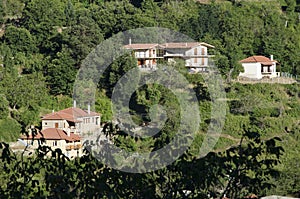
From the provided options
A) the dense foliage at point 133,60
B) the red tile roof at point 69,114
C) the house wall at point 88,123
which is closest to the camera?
the house wall at point 88,123

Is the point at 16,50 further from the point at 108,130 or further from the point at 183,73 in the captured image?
the point at 108,130

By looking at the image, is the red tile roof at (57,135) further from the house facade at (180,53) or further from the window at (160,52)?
the window at (160,52)

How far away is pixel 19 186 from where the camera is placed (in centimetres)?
305

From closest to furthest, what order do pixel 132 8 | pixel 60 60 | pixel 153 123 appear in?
pixel 153 123 < pixel 60 60 < pixel 132 8

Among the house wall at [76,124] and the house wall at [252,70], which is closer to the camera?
the house wall at [76,124]

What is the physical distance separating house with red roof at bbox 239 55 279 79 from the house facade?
0.99 metres

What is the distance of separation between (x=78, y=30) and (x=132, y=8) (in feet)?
7.35

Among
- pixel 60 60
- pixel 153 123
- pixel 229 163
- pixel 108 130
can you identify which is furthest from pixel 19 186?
pixel 60 60

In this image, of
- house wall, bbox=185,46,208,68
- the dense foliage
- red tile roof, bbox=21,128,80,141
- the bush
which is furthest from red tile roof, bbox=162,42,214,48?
the bush

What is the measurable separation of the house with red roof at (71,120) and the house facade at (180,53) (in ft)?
9.57

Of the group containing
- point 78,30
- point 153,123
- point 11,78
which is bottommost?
point 153,123

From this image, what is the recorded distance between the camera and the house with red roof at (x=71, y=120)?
12.6 m

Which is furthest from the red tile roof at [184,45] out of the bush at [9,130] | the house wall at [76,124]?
the bush at [9,130]

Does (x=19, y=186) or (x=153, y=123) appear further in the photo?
(x=153, y=123)
